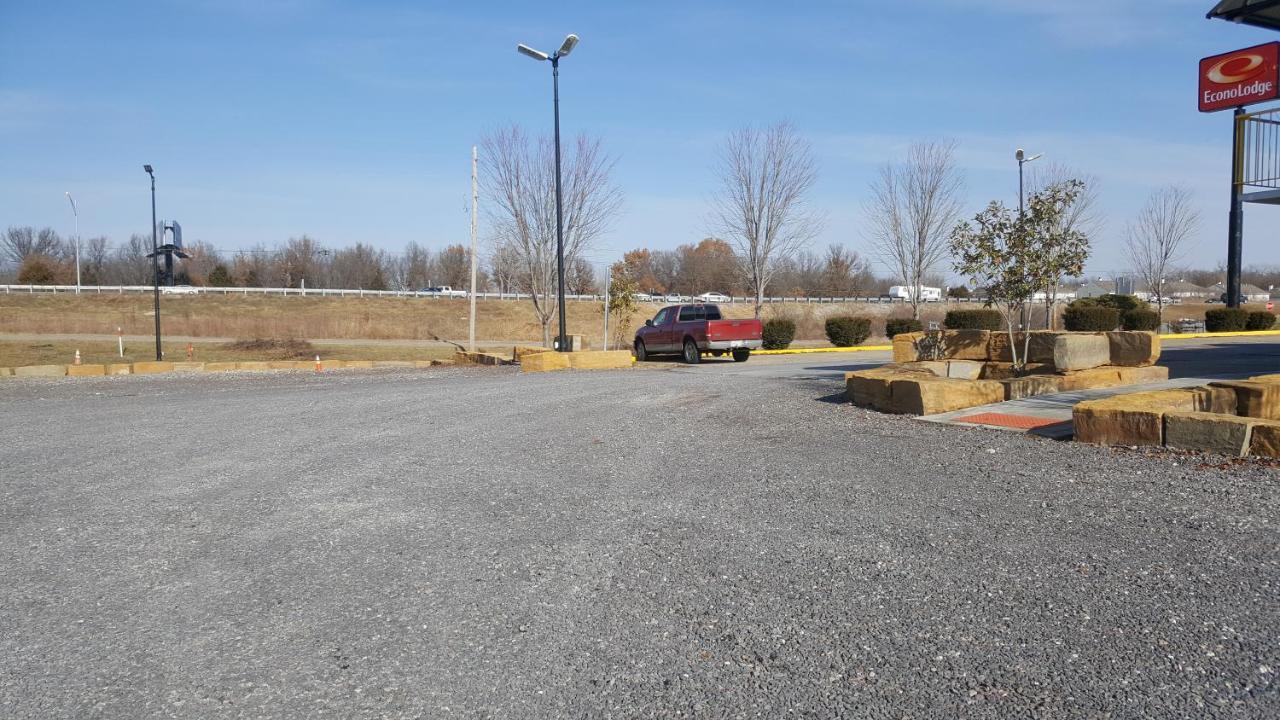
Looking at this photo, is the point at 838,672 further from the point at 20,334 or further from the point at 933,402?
the point at 20,334

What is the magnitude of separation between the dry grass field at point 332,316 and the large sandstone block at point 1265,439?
1615 inches

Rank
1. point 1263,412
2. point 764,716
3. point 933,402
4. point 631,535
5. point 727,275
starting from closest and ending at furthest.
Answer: point 764,716 → point 631,535 → point 1263,412 → point 933,402 → point 727,275

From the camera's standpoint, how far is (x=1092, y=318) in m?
34.8

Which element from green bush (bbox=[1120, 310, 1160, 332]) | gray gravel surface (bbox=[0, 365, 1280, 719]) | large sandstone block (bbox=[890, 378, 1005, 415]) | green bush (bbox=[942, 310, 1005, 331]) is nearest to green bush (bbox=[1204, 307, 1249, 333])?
green bush (bbox=[1120, 310, 1160, 332])

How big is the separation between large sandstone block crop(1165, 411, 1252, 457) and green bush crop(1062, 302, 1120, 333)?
29.3m

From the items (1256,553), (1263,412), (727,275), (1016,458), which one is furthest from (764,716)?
(727,275)

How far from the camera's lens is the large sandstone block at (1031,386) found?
11852 mm

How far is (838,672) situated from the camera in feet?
11.7

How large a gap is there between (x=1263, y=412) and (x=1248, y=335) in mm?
27709

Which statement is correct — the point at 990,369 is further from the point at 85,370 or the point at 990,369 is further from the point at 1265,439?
the point at 85,370

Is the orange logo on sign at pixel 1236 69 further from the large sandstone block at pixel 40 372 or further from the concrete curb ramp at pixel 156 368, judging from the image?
the large sandstone block at pixel 40 372

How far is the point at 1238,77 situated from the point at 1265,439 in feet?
53.3

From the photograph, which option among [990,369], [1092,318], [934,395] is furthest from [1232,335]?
[934,395]

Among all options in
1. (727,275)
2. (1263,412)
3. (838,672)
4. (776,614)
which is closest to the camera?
(838,672)
